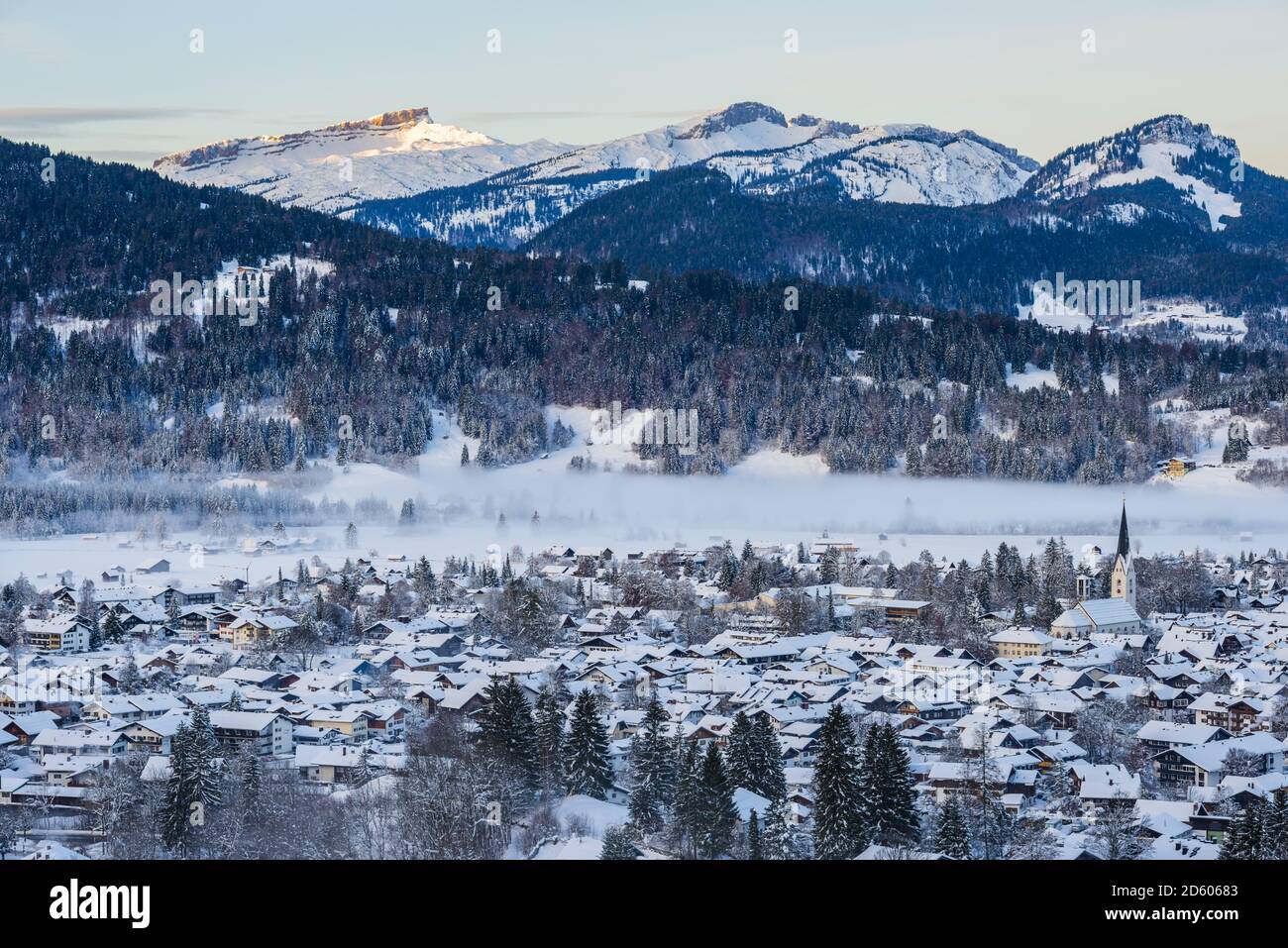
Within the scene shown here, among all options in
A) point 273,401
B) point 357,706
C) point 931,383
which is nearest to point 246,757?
point 357,706

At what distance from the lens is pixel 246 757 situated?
33344 millimetres

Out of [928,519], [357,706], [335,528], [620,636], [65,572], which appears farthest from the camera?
[928,519]

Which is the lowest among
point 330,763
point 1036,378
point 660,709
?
point 330,763

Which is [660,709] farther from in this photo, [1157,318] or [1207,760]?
[1157,318]

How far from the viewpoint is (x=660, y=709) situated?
1448 inches

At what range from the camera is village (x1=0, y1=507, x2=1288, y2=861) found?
2744 cm

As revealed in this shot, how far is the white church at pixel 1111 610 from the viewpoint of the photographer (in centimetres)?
5650

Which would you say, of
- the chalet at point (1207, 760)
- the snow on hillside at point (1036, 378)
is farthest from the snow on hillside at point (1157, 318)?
the chalet at point (1207, 760)

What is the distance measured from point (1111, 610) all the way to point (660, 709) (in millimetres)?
26489

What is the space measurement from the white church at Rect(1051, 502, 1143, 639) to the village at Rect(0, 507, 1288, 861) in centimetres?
12

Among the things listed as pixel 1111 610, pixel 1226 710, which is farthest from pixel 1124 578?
pixel 1226 710

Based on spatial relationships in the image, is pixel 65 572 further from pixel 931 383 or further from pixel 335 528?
pixel 931 383
